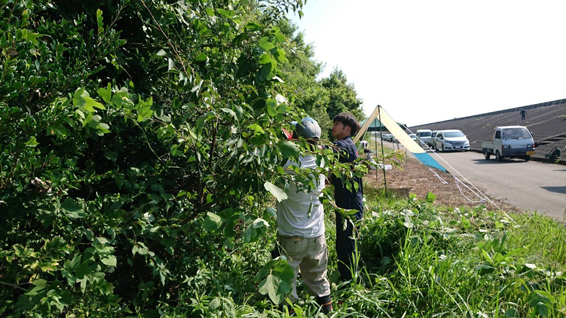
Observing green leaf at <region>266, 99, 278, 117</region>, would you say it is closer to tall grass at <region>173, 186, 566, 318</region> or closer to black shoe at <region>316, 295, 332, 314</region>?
tall grass at <region>173, 186, 566, 318</region>

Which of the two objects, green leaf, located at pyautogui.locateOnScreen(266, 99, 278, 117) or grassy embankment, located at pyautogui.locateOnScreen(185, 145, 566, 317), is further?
grassy embankment, located at pyautogui.locateOnScreen(185, 145, 566, 317)

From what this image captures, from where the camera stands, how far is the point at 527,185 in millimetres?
11484

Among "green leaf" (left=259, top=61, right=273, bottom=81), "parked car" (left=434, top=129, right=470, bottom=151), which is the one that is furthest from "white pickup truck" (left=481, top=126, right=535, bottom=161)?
"green leaf" (left=259, top=61, right=273, bottom=81)

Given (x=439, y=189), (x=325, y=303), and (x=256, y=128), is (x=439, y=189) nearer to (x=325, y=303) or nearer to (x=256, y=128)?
(x=325, y=303)

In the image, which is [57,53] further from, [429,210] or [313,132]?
[429,210]

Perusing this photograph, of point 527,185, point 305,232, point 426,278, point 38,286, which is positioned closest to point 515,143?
point 527,185

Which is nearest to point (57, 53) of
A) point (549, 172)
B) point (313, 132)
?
point (313, 132)

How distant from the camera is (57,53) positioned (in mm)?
1510

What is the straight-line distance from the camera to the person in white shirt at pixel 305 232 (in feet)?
9.75

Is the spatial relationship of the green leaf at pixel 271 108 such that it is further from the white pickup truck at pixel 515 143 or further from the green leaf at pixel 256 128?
the white pickup truck at pixel 515 143

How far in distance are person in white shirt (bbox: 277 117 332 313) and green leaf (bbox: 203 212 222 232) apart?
152 centimetres

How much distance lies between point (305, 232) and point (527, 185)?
11.3 m

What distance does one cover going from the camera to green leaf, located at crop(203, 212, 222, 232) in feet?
4.56

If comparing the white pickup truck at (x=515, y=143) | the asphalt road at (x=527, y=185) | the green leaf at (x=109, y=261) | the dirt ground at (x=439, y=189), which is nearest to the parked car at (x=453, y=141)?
the white pickup truck at (x=515, y=143)
